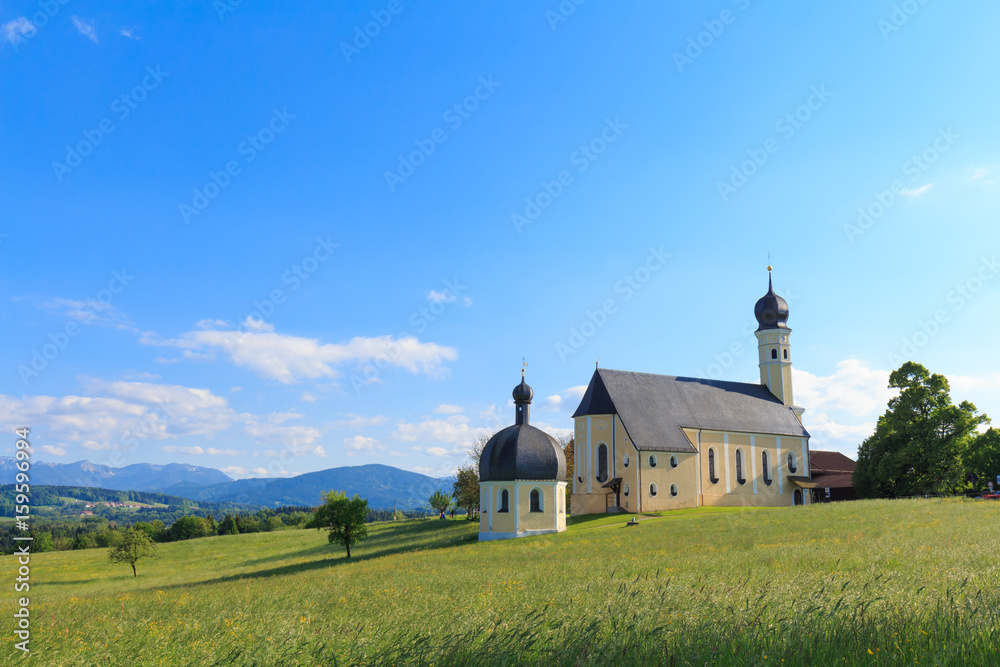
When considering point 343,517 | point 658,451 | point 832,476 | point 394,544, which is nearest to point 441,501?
point 394,544

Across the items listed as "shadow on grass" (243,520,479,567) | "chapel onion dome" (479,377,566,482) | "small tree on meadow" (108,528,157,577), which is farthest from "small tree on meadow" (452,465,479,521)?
"small tree on meadow" (108,528,157,577)

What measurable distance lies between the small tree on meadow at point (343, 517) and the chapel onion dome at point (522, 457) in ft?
29.7

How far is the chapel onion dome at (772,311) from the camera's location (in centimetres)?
6762

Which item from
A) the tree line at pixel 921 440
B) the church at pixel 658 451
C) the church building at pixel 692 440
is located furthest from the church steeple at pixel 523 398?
the tree line at pixel 921 440

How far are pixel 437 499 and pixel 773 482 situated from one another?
42.4 metres

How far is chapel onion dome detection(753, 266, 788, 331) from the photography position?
222 ft

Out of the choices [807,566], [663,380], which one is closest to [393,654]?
[807,566]

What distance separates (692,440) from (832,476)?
25.8m

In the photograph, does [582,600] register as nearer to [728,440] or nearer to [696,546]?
[696,546]

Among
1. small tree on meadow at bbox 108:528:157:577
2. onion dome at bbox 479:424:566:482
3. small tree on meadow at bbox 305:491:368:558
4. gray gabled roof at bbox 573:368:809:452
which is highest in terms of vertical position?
gray gabled roof at bbox 573:368:809:452

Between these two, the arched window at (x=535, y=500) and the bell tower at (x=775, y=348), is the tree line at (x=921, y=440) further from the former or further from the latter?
the arched window at (x=535, y=500)

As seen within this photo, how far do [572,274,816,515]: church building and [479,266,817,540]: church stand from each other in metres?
0.10

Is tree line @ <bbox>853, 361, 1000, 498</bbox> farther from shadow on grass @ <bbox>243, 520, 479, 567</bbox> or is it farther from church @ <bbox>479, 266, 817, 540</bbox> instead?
shadow on grass @ <bbox>243, 520, 479, 567</bbox>

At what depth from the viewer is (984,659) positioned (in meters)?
4.98
